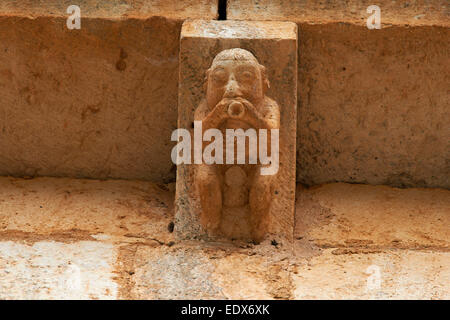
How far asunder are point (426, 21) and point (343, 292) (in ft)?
4.81

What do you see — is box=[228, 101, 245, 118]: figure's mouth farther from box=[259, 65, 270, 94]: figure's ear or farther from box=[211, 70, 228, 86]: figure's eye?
box=[259, 65, 270, 94]: figure's ear

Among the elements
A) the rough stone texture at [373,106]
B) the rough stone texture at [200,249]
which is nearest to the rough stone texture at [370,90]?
the rough stone texture at [373,106]

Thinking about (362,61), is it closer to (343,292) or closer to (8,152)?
(343,292)

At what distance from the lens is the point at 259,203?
427 cm

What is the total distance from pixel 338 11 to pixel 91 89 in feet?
4.21

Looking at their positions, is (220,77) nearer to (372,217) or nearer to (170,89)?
(170,89)

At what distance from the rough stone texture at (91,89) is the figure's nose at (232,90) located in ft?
1.98

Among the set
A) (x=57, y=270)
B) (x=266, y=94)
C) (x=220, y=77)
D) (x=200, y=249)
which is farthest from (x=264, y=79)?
(x=57, y=270)

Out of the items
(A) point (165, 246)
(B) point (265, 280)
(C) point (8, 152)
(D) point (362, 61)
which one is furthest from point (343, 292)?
(C) point (8, 152)

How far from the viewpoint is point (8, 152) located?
4875mm

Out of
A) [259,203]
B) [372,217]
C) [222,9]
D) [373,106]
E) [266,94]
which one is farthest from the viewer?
[222,9]

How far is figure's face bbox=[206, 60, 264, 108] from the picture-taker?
421 centimetres

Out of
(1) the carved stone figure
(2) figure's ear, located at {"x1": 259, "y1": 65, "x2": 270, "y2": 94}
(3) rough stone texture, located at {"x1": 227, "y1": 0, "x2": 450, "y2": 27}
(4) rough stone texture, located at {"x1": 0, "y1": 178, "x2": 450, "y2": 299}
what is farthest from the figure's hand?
(3) rough stone texture, located at {"x1": 227, "y1": 0, "x2": 450, "y2": 27}

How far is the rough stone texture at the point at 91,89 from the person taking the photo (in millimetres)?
4699
